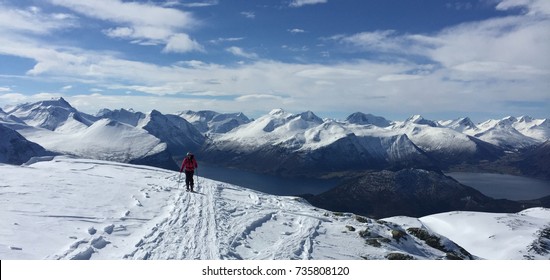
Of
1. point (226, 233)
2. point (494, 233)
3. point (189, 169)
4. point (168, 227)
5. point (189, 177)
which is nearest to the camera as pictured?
point (168, 227)

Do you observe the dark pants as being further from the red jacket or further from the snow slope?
the snow slope

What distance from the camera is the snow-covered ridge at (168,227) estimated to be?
16625 mm

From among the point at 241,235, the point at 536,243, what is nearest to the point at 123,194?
the point at 241,235

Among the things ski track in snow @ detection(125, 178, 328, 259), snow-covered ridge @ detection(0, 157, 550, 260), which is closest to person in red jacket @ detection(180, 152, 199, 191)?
snow-covered ridge @ detection(0, 157, 550, 260)

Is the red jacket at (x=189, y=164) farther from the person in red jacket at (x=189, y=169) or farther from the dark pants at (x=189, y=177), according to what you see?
the dark pants at (x=189, y=177)

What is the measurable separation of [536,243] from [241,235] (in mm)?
74866

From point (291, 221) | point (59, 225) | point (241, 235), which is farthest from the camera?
point (291, 221)

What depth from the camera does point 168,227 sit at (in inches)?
789

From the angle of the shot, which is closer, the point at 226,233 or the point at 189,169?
the point at 226,233

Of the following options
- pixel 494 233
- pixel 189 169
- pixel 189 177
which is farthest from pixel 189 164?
pixel 494 233

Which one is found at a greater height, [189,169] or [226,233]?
[189,169]

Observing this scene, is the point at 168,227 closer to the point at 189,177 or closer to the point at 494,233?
the point at 189,177

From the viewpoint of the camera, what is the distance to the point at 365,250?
822 inches
